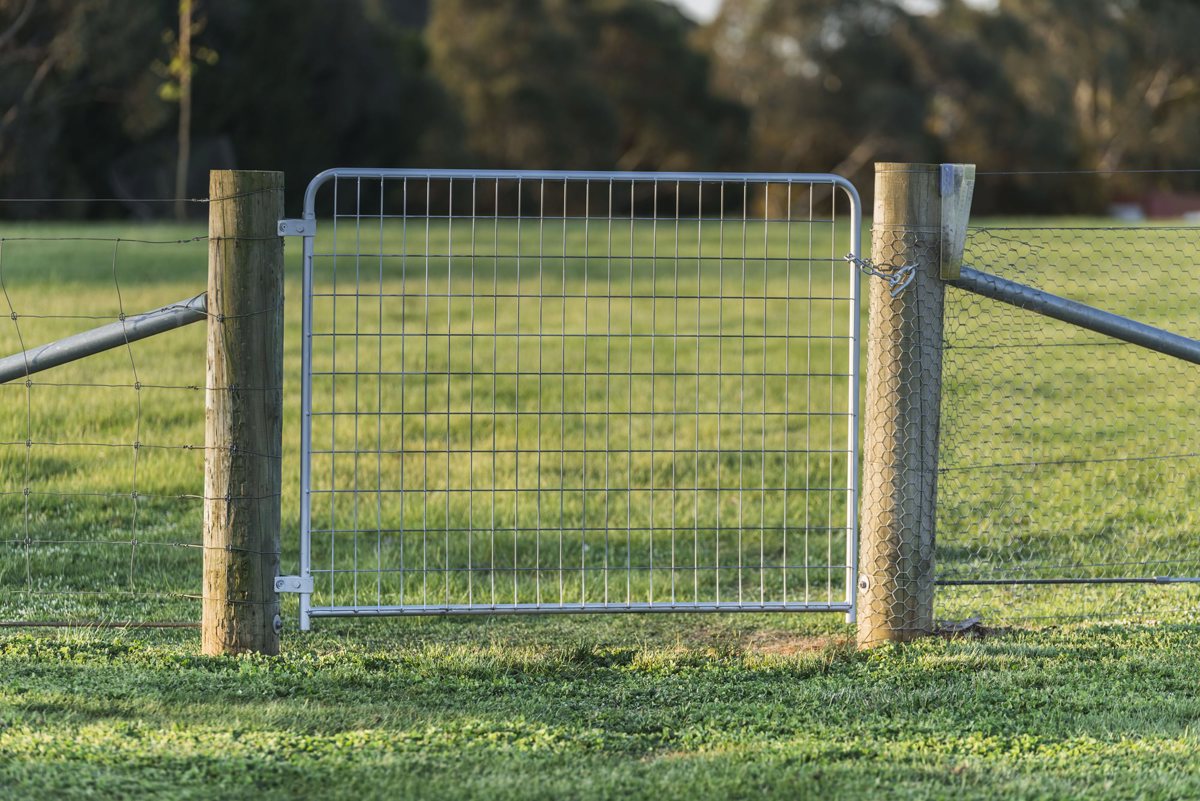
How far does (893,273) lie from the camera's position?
5.35 meters

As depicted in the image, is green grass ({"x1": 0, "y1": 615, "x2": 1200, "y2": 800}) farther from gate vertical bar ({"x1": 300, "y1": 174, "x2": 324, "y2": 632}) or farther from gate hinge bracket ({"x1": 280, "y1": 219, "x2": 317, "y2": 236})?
gate hinge bracket ({"x1": 280, "y1": 219, "x2": 317, "y2": 236})

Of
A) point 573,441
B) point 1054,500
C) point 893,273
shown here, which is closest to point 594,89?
point 573,441

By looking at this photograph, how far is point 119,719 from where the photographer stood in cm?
445

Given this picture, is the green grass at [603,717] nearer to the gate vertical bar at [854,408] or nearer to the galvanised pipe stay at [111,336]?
the gate vertical bar at [854,408]

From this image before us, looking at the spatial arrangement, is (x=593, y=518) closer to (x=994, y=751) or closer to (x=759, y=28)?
(x=994, y=751)

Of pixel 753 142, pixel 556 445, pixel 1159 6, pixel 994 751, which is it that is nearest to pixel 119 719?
pixel 994 751

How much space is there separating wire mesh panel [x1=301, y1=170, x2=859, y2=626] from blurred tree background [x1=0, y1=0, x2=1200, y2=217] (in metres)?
19.2

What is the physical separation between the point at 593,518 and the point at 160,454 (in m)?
2.71

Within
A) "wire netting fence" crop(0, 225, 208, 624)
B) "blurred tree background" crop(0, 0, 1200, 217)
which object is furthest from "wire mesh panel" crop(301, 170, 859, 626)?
"blurred tree background" crop(0, 0, 1200, 217)

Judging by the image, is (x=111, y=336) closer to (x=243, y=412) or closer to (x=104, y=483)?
(x=243, y=412)

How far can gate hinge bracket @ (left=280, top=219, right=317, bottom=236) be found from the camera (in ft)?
16.9

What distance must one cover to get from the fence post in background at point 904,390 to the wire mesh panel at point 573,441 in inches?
5.5

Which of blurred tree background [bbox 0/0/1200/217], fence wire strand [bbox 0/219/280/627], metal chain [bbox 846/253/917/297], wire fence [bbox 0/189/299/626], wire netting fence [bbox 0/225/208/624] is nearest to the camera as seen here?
metal chain [bbox 846/253/917/297]

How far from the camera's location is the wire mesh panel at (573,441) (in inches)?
218
